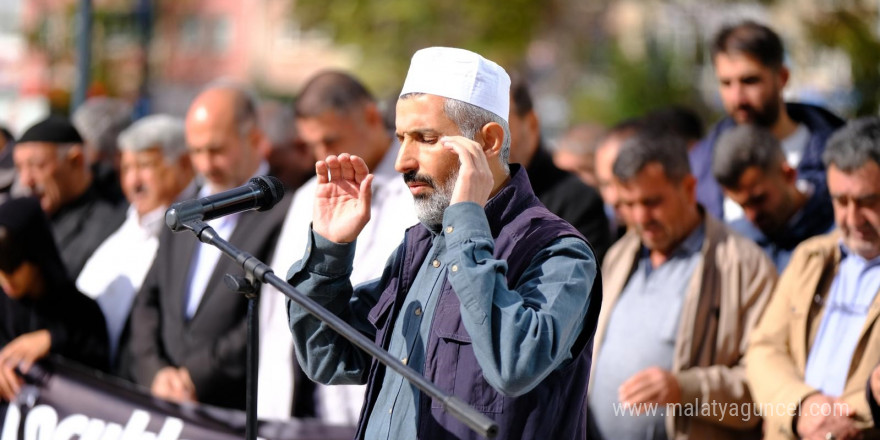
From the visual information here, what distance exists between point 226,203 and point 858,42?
10.8 metres

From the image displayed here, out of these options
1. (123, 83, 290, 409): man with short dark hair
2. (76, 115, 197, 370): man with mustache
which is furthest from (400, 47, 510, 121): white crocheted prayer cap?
(76, 115, 197, 370): man with mustache

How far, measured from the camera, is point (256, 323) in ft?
10.00

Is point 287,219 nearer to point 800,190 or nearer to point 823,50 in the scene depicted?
point 800,190

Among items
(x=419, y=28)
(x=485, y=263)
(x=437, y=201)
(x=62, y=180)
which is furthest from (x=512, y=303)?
(x=419, y=28)

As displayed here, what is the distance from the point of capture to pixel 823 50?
46.0 feet

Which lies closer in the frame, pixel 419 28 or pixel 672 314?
pixel 672 314

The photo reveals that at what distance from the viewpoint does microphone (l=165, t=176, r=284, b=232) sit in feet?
10.0

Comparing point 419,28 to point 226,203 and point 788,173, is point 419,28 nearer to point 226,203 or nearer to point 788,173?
point 788,173

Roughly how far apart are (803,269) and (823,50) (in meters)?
10.2

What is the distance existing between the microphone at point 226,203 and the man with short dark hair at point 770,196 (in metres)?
2.69

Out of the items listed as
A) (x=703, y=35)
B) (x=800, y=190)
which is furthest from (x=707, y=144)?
(x=703, y=35)

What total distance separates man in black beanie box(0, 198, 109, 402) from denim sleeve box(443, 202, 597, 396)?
11.5ft

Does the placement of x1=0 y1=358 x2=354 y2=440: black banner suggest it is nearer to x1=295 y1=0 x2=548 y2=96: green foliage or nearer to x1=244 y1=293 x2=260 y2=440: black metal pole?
x1=244 y1=293 x2=260 y2=440: black metal pole

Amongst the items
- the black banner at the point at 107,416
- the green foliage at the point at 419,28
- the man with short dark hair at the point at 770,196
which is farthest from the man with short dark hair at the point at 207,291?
the green foliage at the point at 419,28
